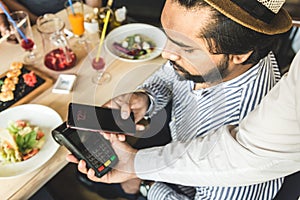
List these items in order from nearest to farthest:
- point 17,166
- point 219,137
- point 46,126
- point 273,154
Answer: point 273,154
point 219,137
point 17,166
point 46,126

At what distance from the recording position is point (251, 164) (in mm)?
687

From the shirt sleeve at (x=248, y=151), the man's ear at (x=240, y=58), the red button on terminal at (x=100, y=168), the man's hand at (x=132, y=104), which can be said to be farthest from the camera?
the man's hand at (x=132, y=104)

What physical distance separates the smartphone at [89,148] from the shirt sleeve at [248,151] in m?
0.09

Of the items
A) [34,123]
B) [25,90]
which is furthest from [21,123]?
[25,90]

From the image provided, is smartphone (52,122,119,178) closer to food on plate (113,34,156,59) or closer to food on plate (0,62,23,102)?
food on plate (0,62,23,102)

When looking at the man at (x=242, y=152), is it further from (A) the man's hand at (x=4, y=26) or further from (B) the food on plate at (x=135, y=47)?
(A) the man's hand at (x=4, y=26)

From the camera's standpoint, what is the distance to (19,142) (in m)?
0.89

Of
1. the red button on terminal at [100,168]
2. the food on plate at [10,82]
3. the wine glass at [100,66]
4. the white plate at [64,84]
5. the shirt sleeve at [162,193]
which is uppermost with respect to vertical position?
the wine glass at [100,66]

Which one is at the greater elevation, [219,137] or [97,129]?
[219,137]

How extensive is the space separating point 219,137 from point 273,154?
148 millimetres

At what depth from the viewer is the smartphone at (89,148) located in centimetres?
86

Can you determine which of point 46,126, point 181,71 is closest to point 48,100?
point 46,126

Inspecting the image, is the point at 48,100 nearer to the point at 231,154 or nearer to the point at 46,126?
the point at 46,126

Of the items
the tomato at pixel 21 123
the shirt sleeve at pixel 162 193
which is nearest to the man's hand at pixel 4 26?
the tomato at pixel 21 123
